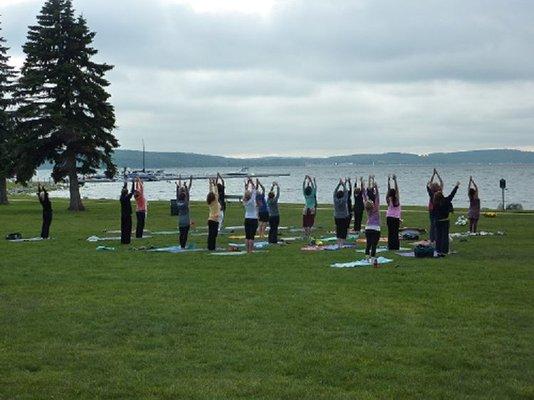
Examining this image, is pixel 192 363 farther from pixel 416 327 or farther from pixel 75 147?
pixel 75 147

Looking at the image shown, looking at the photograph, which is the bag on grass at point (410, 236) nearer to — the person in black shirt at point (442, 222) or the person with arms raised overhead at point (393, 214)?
the person with arms raised overhead at point (393, 214)

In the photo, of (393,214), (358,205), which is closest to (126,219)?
(358,205)

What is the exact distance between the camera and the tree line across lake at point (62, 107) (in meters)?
39.3

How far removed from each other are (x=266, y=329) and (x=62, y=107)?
32912 millimetres

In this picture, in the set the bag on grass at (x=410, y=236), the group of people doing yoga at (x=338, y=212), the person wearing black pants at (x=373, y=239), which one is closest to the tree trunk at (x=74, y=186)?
the group of people doing yoga at (x=338, y=212)

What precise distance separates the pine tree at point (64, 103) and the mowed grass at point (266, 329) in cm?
2361

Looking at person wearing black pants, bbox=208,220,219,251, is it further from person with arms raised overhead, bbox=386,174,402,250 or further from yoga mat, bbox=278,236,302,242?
person with arms raised overhead, bbox=386,174,402,250

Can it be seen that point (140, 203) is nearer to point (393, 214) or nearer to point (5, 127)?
point (393, 214)

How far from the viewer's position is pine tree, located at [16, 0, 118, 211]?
129ft

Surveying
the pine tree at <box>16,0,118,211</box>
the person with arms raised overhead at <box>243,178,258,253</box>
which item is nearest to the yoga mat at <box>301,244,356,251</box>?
the person with arms raised overhead at <box>243,178,258,253</box>

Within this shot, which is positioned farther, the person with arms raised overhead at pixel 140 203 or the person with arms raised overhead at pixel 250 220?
the person with arms raised overhead at pixel 140 203

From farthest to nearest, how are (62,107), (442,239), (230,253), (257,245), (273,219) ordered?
(62,107) < (273,219) < (257,245) < (230,253) < (442,239)

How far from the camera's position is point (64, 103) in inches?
1582

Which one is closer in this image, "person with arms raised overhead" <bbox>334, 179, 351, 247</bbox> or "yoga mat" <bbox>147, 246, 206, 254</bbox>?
"yoga mat" <bbox>147, 246, 206, 254</bbox>
